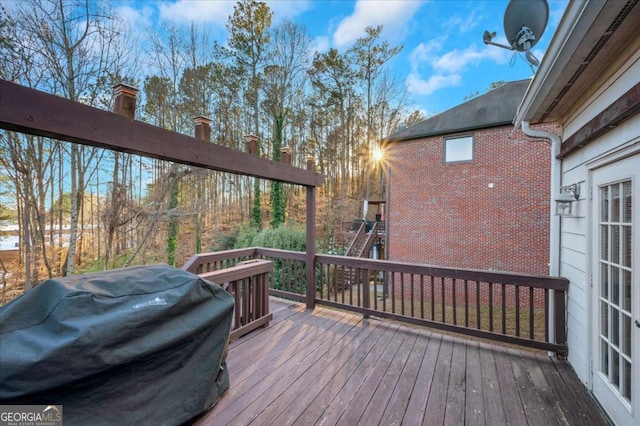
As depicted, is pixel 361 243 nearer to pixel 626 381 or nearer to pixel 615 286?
pixel 615 286

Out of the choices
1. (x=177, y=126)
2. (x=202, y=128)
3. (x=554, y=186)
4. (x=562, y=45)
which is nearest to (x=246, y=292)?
(x=202, y=128)

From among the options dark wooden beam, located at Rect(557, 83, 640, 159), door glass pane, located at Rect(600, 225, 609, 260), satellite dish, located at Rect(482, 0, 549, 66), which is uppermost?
satellite dish, located at Rect(482, 0, 549, 66)

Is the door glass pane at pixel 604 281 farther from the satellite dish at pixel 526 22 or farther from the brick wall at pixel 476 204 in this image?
the brick wall at pixel 476 204

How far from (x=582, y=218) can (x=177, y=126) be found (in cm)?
1154

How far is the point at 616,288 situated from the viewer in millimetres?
1883

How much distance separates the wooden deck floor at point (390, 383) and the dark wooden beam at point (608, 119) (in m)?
2.03

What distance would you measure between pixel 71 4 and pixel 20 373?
8.58 m

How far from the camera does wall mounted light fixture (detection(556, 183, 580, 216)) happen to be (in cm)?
243

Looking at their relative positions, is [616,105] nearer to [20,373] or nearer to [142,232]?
[20,373]

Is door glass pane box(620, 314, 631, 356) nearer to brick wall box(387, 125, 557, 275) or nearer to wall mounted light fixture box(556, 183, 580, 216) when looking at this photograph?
wall mounted light fixture box(556, 183, 580, 216)

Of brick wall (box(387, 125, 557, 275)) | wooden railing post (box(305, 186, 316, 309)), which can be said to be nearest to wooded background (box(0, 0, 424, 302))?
brick wall (box(387, 125, 557, 275))

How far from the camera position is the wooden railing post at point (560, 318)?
2.63 metres

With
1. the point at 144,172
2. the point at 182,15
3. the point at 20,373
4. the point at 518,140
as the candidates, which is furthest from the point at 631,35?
the point at 182,15

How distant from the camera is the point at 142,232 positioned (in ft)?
26.9
